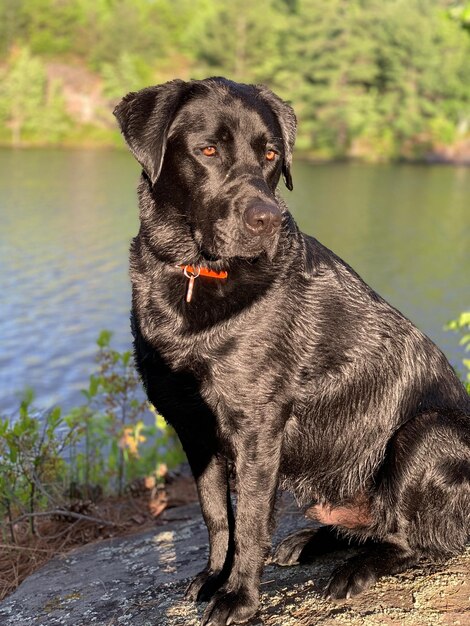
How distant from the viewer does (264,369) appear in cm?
309

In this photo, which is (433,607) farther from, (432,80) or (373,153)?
(432,80)

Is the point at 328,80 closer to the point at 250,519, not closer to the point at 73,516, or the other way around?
the point at 73,516

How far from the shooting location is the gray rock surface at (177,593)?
117 inches

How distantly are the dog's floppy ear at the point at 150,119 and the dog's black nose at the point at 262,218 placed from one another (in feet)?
1.54

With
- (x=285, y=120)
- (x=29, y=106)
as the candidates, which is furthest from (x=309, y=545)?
(x=29, y=106)

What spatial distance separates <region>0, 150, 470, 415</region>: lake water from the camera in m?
10.7

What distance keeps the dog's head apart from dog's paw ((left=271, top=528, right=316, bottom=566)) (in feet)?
4.57

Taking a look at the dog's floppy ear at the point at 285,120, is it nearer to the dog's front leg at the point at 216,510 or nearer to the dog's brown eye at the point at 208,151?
the dog's brown eye at the point at 208,151

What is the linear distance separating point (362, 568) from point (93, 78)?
64.9 metres

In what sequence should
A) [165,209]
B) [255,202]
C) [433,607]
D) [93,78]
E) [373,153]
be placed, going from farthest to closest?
[93,78]
[373,153]
[165,209]
[255,202]
[433,607]

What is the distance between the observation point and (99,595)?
11.3 feet

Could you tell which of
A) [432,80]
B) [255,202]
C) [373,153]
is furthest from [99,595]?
[432,80]

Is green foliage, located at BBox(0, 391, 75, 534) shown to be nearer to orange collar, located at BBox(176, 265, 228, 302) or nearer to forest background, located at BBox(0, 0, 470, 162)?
orange collar, located at BBox(176, 265, 228, 302)

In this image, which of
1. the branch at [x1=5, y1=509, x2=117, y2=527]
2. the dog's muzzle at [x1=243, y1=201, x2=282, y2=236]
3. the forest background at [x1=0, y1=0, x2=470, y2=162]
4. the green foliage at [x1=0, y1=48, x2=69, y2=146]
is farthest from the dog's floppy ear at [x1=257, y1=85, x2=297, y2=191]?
the green foliage at [x1=0, y1=48, x2=69, y2=146]
